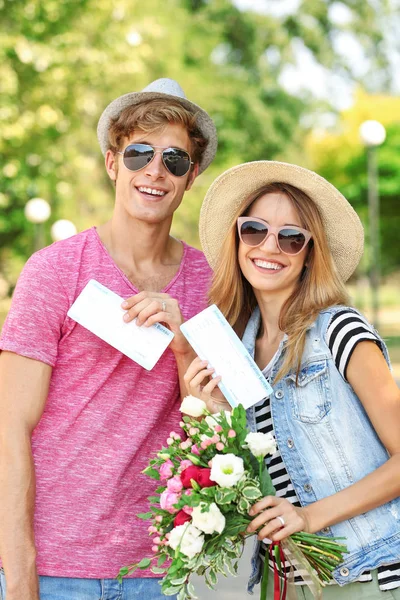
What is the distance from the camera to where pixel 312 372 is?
9.34 feet

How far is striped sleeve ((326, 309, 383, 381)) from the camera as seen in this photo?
2713mm

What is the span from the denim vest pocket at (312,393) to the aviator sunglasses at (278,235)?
17.3 inches

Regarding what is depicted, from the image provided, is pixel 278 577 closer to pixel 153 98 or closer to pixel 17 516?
pixel 17 516

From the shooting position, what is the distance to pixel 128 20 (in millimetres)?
18266

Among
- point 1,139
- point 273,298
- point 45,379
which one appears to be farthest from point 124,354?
point 1,139

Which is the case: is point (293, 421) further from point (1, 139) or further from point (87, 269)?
point (1, 139)

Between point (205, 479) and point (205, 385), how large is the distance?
52 centimetres

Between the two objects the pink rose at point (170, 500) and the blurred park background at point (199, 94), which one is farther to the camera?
the blurred park background at point (199, 94)

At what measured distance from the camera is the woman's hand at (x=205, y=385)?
281cm

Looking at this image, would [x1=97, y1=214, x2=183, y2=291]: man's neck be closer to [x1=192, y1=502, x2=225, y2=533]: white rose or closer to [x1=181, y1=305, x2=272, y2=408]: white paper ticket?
[x1=181, y1=305, x2=272, y2=408]: white paper ticket

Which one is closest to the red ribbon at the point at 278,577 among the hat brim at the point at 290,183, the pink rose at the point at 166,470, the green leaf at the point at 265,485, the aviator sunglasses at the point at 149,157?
the green leaf at the point at 265,485


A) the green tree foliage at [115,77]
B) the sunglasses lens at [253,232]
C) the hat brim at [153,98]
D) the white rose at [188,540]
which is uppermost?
the green tree foliage at [115,77]

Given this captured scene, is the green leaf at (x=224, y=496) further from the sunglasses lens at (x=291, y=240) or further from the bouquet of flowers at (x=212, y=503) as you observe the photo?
the sunglasses lens at (x=291, y=240)

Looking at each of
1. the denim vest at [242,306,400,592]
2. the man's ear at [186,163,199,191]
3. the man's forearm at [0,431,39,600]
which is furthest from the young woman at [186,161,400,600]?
the man's forearm at [0,431,39,600]
